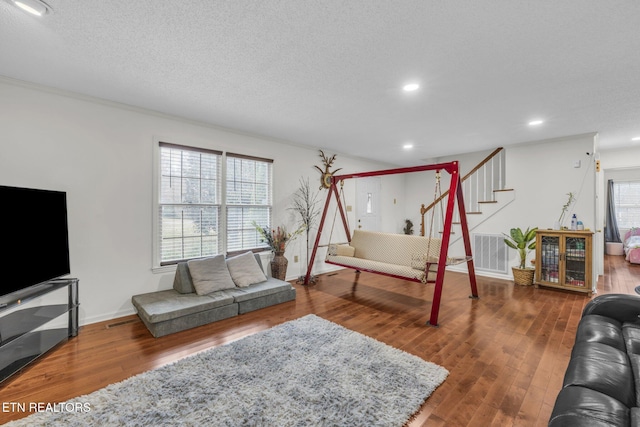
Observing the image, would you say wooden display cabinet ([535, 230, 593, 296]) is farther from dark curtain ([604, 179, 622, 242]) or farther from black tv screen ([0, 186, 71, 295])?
black tv screen ([0, 186, 71, 295])

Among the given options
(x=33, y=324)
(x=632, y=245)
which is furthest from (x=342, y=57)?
(x=632, y=245)

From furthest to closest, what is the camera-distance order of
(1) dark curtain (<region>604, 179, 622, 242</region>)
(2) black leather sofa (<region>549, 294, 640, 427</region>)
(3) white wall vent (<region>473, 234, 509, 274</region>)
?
1. (1) dark curtain (<region>604, 179, 622, 242</region>)
2. (3) white wall vent (<region>473, 234, 509, 274</region>)
3. (2) black leather sofa (<region>549, 294, 640, 427</region>)

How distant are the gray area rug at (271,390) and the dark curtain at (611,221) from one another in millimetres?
8493

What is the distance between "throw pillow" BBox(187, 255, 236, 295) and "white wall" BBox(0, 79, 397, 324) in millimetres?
444

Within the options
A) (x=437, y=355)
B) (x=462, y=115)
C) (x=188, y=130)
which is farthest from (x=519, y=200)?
(x=188, y=130)

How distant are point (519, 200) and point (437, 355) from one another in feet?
13.1

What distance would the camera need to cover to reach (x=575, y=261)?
14.1 ft

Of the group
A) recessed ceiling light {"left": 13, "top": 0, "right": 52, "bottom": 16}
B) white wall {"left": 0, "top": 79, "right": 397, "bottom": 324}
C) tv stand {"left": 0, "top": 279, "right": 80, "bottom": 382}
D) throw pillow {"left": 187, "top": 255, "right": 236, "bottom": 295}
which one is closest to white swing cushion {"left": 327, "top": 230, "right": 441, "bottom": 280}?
throw pillow {"left": 187, "top": 255, "right": 236, "bottom": 295}

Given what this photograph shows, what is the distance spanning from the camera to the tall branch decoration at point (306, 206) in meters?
5.07

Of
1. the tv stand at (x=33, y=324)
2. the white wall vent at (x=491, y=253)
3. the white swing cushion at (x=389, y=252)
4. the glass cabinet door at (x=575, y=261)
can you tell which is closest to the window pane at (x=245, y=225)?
the white swing cushion at (x=389, y=252)

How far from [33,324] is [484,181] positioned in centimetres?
696

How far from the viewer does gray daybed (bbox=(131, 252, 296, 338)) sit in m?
2.85

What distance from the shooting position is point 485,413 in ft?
5.73

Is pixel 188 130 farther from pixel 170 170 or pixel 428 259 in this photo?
pixel 428 259
